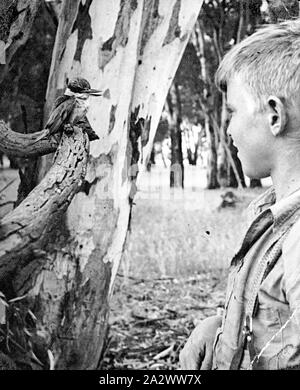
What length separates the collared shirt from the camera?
0.57 m

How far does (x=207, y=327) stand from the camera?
706 millimetres

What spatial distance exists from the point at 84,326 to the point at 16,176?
301 millimetres

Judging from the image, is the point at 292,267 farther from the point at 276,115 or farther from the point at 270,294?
the point at 276,115

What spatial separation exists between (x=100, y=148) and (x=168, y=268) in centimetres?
26

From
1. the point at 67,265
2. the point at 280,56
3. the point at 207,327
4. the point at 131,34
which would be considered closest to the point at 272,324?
the point at 207,327

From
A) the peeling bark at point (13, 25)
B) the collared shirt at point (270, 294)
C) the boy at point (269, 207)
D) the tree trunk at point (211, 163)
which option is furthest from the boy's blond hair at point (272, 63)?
the peeling bark at point (13, 25)

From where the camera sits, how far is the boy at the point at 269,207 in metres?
0.60

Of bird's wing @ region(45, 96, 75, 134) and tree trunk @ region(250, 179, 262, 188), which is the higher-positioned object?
bird's wing @ region(45, 96, 75, 134)

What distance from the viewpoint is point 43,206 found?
0.84 meters

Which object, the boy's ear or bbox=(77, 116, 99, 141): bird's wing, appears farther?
bbox=(77, 116, 99, 141): bird's wing

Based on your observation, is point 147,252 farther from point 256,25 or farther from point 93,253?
point 256,25

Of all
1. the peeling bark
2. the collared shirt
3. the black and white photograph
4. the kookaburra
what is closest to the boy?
the collared shirt

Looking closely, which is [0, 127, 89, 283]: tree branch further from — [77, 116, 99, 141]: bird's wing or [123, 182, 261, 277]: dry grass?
[123, 182, 261, 277]: dry grass

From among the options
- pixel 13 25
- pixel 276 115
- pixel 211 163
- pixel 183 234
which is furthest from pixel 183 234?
pixel 13 25
